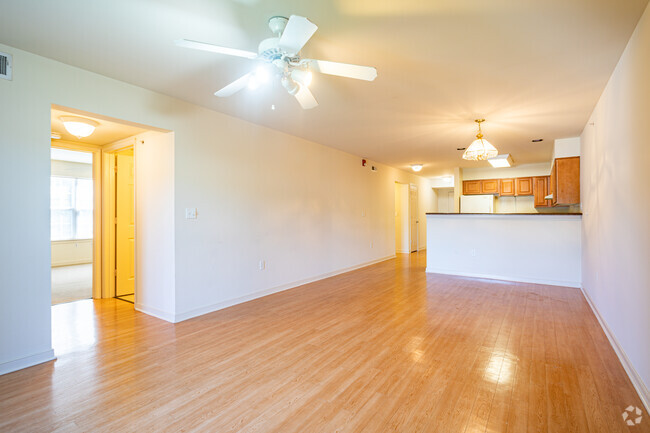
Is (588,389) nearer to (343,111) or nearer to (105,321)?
(343,111)

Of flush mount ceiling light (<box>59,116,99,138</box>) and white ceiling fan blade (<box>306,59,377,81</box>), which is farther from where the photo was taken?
flush mount ceiling light (<box>59,116,99,138</box>)

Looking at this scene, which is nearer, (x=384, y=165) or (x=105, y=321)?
(x=105, y=321)

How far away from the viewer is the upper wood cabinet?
4.91 metres

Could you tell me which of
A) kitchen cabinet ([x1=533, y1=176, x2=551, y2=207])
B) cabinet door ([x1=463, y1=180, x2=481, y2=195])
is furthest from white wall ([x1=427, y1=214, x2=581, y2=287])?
cabinet door ([x1=463, y1=180, x2=481, y2=195])

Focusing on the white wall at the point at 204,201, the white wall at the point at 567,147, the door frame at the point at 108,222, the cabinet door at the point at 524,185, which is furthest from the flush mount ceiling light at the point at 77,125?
the cabinet door at the point at 524,185

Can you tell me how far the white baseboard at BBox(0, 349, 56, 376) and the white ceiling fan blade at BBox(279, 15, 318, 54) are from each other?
9.76 ft

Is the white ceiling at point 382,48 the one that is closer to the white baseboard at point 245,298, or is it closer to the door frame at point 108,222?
the door frame at point 108,222

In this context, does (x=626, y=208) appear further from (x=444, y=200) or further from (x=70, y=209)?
(x=70, y=209)

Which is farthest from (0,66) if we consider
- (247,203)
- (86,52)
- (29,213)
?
(247,203)

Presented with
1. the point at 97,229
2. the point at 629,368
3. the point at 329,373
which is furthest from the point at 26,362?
the point at 629,368

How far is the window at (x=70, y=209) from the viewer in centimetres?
732

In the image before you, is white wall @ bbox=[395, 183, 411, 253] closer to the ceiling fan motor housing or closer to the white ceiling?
the white ceiling

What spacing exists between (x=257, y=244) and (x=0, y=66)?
2.89 meters

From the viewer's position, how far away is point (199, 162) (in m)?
3.59
